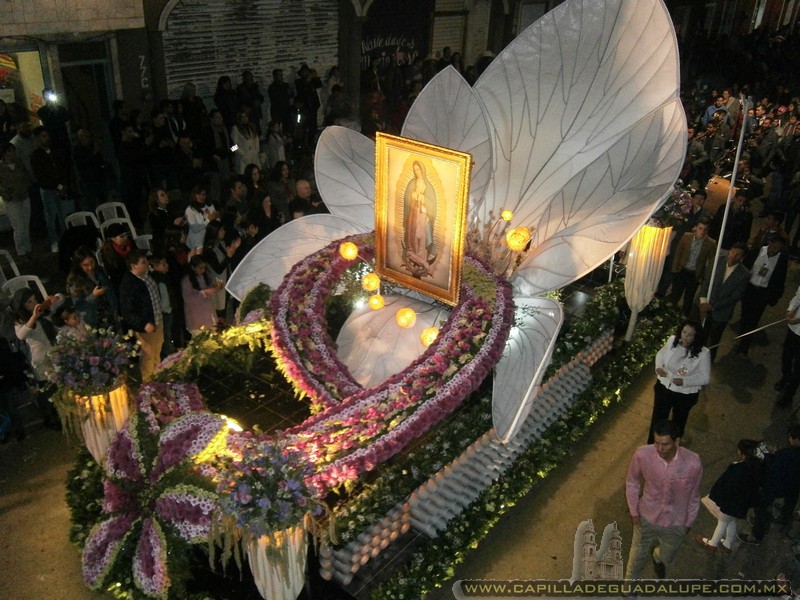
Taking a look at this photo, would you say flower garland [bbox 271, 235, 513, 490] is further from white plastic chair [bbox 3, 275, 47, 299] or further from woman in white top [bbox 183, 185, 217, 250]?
white plastic chair [bbox 3, 275, 47, 299]

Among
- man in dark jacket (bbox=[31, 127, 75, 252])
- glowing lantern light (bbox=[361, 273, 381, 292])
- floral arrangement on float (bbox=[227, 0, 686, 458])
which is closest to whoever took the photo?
floral arrangement on float (bbox=[227, 0, 686, 458])

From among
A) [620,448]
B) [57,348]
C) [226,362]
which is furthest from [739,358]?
[57,348]

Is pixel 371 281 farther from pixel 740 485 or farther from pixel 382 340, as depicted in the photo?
pixel 740 485

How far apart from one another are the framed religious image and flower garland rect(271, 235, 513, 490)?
38 centimetres

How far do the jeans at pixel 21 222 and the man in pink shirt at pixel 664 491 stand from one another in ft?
26.4

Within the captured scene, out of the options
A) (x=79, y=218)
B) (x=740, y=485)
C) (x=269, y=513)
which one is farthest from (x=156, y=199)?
(x=740, y=485)

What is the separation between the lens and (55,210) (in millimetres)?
9797

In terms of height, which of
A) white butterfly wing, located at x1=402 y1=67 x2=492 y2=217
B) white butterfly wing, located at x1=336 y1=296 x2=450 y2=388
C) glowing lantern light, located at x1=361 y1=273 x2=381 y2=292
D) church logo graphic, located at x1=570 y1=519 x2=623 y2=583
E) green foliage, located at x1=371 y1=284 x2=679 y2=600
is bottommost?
green foliage, located at x1=371 y1=284 x2=679 y2=600

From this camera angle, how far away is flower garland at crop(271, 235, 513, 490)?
5516mm

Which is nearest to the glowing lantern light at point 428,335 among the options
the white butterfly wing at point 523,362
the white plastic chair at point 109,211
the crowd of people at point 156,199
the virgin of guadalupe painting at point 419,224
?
the virgin of guadalupe painting at point 419,224

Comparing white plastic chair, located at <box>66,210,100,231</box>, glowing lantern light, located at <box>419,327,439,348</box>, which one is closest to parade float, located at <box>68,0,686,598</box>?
glowing lantern light, located at <box>419,327,439,348</box>

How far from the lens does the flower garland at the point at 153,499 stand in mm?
4941

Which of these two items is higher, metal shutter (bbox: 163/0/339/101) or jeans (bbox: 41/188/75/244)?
metal shutter (bbox: 163/0/339/101)

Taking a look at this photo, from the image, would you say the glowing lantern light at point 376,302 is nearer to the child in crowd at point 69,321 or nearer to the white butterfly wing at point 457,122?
the white butterfly wing at point 457,122
